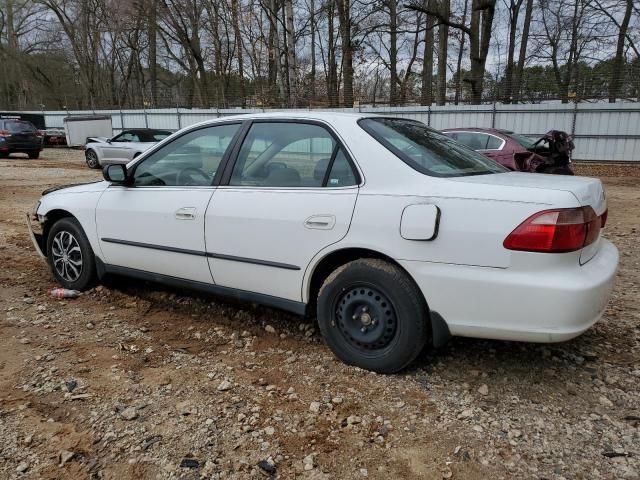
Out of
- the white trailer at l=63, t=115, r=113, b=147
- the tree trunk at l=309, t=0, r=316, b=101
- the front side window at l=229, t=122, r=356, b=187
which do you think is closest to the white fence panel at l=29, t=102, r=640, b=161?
the tree trunk at l=309, t=0, r=316, b=101

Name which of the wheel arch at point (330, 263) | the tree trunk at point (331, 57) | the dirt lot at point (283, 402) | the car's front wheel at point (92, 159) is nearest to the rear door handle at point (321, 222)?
the wheel arch at point (330, 263)

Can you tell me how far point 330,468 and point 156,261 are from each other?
2213 mm

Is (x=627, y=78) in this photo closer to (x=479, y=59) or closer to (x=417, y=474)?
(x=479, y=59)

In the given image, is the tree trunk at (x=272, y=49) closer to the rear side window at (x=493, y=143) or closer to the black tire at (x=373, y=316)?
the rear side window at (x=493, y=143)

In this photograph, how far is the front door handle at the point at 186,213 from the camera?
355cm

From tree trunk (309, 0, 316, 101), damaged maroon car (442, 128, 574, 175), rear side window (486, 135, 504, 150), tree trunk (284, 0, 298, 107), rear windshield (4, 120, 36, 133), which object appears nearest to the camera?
damaged maroon car (442, 128, 574, 175)

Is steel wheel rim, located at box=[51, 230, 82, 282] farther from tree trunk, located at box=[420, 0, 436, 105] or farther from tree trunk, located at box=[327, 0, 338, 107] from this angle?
Result: tree trunk, located at box=[327, 0, 338, 107]

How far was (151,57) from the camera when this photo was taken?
110 feet

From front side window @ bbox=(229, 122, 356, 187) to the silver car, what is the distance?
1354 centimetres

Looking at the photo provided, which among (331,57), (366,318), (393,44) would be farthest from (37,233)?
(331,57)

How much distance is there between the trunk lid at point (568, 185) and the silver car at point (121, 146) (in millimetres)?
14625

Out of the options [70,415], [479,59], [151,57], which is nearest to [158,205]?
[70,415]

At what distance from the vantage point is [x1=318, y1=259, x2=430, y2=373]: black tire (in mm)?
2822

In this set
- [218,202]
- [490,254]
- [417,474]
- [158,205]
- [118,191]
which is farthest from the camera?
[118,191]
